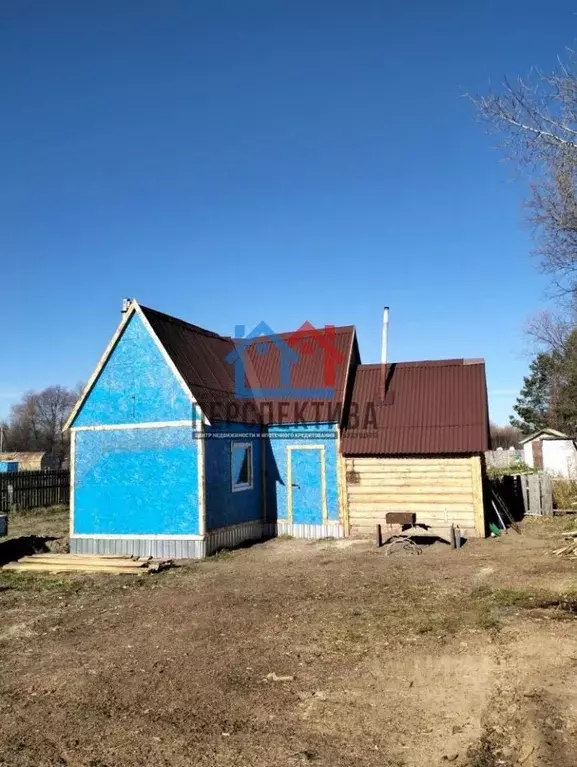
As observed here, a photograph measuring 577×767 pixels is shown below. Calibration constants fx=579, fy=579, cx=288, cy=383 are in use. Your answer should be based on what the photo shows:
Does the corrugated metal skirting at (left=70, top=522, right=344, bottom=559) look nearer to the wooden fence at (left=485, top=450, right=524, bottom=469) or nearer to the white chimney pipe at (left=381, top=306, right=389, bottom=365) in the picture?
the white chimney pipe at (left=381, top=306, right=389, bottom=365)

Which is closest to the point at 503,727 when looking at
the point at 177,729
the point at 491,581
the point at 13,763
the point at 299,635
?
the point at 177,729

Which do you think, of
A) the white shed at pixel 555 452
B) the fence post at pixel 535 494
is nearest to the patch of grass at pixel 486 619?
the fence post at pixel 535 494

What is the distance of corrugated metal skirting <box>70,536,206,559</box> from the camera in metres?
14.2

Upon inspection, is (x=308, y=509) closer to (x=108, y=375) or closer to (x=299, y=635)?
(x=108, y=375)

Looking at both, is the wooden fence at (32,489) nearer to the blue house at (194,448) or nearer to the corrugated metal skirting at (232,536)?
the blue house at (194,448)

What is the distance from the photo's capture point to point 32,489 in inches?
1027

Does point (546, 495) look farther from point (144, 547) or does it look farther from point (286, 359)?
point (144, 547)

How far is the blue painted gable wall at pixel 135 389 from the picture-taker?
15023mm

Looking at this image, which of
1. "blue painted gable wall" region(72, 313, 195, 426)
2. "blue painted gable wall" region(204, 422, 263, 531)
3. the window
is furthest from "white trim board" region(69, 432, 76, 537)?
the window

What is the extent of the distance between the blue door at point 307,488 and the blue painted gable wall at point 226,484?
997 millimetres

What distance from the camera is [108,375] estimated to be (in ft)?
51.9

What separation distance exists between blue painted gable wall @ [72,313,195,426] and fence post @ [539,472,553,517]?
12059 mm

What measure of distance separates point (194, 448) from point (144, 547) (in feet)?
9.25

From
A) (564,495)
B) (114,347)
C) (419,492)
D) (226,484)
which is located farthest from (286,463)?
(564,495)
